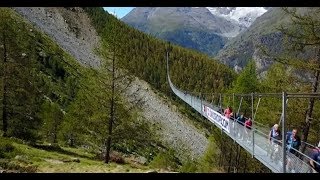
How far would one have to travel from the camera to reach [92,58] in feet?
419

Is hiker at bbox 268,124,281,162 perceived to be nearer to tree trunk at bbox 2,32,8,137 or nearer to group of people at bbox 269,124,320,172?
group of people at bbox 269,124,320,172

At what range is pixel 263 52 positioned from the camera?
1784cm

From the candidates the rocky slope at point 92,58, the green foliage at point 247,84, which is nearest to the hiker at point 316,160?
the green foliage at point 247,84

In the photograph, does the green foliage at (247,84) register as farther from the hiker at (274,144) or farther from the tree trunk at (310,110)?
the hiker at (274,144)

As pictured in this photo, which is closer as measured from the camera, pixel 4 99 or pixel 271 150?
pixel 271 150

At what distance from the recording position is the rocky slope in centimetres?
8055

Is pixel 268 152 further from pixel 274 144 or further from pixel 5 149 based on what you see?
pixel 5 149

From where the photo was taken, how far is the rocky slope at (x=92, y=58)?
264 feet

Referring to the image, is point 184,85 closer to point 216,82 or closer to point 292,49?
point 216,82

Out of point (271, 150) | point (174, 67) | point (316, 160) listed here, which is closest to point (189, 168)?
point (271, 150)

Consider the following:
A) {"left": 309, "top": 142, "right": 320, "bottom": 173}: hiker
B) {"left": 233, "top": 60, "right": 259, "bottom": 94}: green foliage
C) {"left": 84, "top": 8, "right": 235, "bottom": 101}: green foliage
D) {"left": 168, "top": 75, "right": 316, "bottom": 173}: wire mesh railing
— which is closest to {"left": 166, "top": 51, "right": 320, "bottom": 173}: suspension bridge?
{"left": 168, "top": 75, "right": 316, "bottom": 173}: wire mesh railing

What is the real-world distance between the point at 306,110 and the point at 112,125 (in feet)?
41.0
